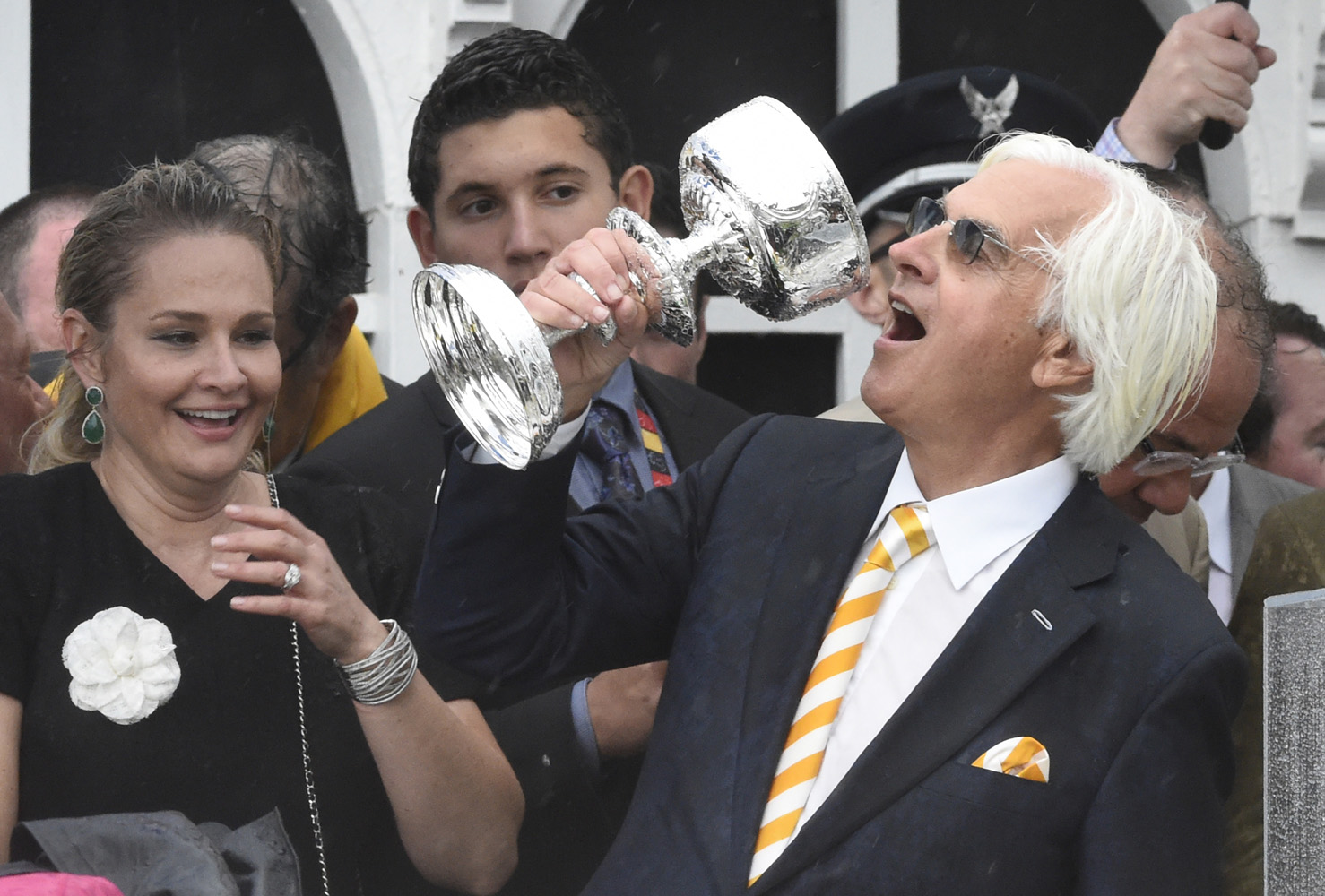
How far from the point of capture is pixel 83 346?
252cm

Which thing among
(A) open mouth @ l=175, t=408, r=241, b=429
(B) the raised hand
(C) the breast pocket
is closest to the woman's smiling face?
(A) open mouth @ l=175, t=408, r=241, b=429

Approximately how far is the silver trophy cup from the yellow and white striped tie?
1.05ft

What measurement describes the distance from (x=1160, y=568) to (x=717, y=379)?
9.83 ft

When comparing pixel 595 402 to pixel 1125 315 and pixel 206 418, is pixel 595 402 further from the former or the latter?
pixel 1125 315

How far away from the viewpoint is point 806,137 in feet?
6.63

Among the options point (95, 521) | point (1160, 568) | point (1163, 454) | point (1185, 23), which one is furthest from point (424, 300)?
point (1185, 23)

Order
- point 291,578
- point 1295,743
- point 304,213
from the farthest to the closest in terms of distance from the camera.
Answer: point 304,213 < point 291,578 < point 1295,743

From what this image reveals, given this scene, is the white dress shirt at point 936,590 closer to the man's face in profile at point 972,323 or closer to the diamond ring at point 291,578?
the man's face in profile at point 972,323

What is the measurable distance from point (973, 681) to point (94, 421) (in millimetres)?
1343

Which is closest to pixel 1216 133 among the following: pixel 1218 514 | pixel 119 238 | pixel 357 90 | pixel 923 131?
pixel 923 131

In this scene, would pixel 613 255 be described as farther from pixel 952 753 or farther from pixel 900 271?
pixel 952 753

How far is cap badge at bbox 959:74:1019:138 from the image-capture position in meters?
3.22

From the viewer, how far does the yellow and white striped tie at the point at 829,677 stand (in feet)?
6.64

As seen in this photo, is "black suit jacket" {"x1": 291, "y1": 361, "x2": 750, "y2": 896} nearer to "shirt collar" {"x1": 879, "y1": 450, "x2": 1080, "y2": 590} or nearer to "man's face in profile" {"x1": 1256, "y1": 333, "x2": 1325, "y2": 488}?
"shirt collar" {"x1": 879, "y1": 450, "x2": 1080, "y2": 590}
